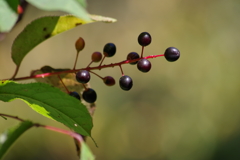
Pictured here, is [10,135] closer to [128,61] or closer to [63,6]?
[128,61]

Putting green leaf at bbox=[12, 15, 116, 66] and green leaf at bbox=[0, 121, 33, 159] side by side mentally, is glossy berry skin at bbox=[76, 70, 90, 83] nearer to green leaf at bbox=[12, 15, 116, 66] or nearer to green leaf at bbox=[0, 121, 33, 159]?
green leaf at bbox=[12, 15, 116, 66]

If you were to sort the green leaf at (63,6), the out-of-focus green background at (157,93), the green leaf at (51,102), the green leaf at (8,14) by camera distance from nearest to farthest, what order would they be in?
the green leaf at (63,6) < the green leaf at (8,14) < the green leaf at (51,102) < the out-of-focus green background at (157,93)

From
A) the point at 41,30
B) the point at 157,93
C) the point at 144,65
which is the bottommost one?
the point at 157,93

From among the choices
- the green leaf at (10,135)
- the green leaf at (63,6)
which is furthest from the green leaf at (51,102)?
the green leaf at (63,6)

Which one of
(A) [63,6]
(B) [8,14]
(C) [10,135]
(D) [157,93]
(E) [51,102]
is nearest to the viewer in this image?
(A) [63,6]

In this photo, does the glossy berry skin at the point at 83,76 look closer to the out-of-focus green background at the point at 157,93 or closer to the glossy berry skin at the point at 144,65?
the glossy berry skin at the point at 144,65

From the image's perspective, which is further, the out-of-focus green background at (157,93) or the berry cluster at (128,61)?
the out-of-focus green background at (157,93)

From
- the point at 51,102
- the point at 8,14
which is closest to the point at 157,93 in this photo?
the point at 51,102
